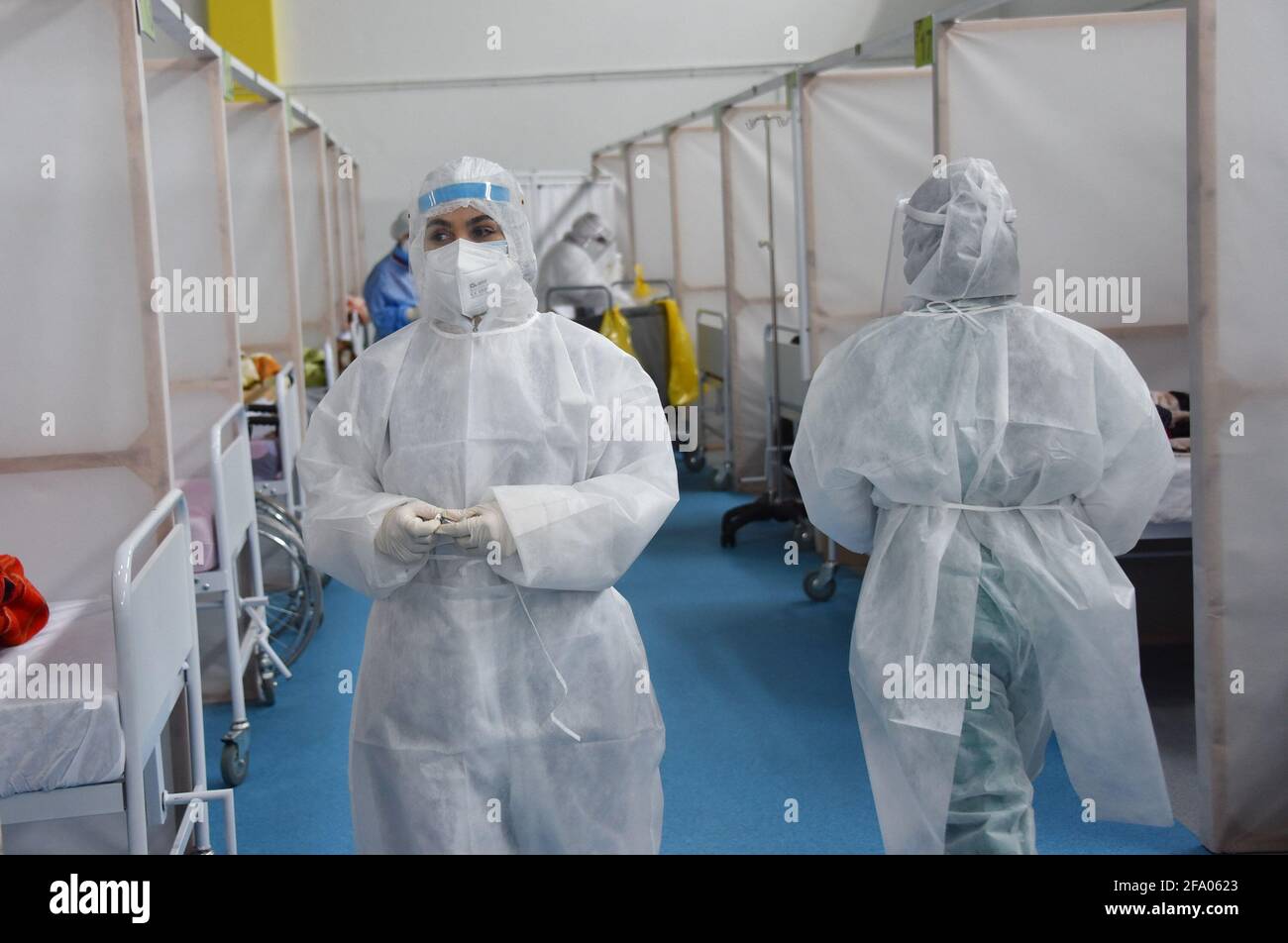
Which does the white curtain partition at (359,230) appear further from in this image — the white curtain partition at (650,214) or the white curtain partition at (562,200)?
the white curtain partition at (650,214)

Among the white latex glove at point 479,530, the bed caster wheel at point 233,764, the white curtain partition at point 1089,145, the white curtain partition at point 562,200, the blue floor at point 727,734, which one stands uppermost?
the white curtain partition at point 562,200

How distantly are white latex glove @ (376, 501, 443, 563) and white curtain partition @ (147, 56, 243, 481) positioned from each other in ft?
7.90

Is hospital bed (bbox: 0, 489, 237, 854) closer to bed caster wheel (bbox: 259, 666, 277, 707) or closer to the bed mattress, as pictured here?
the bed mattress

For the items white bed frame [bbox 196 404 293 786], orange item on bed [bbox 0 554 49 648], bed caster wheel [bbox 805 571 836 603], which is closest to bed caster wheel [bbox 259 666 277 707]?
white bed frame [bbox 196 404 293 786]

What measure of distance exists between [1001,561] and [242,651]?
249cm

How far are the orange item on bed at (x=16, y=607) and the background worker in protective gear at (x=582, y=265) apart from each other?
20.4 ft

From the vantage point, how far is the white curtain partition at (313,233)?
6605mm

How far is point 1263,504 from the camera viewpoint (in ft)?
9.06

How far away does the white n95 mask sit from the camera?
6.77 feet

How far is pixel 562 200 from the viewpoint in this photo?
36.9 ft

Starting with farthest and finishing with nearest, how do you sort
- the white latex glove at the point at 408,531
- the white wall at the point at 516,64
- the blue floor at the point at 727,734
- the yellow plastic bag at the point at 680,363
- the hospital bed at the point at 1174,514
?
the white wall at the point at 516,64 → the yellow plastic bag at the point at 680,363 → the hospital bed at the point at 1174,514 → the blue floor at the point at 727,734 → the white latex glove at the point at 408,531

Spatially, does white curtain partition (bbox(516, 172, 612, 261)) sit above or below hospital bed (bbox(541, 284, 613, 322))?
above

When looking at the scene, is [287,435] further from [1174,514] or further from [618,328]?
[618,328]

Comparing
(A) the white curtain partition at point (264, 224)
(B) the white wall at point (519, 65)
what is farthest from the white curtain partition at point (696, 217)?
(A) the white curtain partition at point (264, 224)
